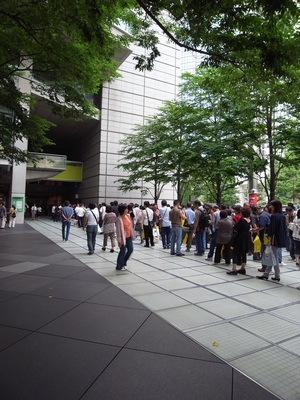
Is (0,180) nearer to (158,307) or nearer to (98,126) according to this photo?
(98,126)

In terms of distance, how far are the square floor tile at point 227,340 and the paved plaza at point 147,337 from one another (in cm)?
1

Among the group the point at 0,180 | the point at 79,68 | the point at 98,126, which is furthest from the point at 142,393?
the point at 98,126

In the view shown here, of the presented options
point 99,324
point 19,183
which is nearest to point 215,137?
point 99,324

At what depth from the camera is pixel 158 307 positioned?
14.7ft

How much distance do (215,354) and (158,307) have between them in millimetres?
1545

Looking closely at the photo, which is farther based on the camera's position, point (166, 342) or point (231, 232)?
point (231, 232)

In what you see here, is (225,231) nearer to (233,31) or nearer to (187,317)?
(187,317)

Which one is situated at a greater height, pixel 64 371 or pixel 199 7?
pixel 199 7

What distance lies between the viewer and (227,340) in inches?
135

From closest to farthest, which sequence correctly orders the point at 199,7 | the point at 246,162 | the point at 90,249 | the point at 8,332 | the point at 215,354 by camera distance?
the point at 215,354 < the point at 8,332 < the point at 199,7 < the point at 90,249 < the point at 246,162

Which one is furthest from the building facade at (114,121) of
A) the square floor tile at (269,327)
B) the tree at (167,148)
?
the square floor tile at (269,327)

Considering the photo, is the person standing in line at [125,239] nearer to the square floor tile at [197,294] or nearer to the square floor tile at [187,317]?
the square floor tile at [197,294]

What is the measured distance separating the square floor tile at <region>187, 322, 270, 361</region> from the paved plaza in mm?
13

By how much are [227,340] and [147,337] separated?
3.38 feet
